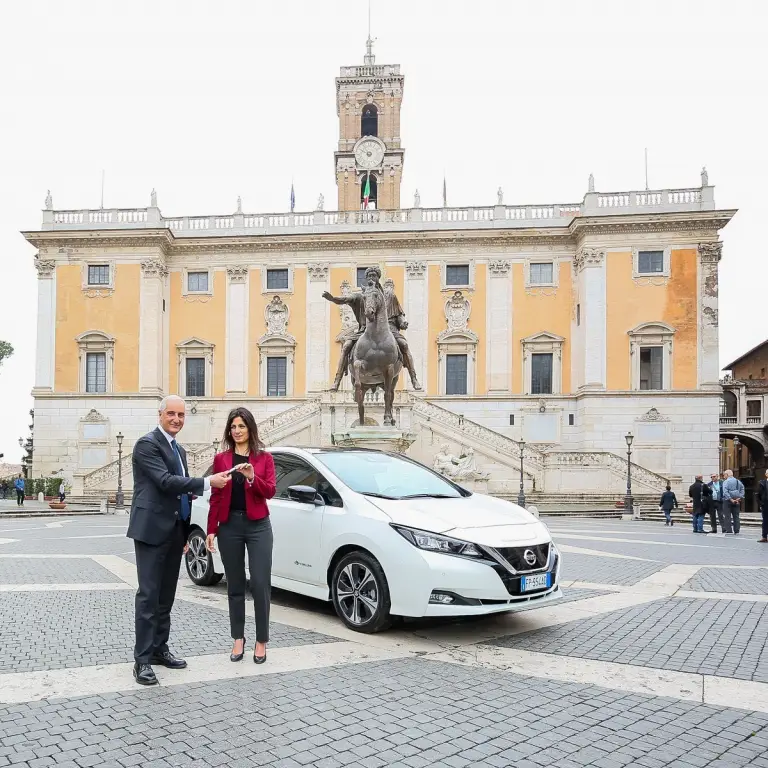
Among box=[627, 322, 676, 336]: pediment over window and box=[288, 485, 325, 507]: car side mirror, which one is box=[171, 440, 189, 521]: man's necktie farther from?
box=[627, 322, 676, 336]: pediment over window

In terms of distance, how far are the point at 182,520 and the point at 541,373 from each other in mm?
36946

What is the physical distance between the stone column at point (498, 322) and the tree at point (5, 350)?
1449 inches

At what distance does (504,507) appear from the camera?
23.3ft

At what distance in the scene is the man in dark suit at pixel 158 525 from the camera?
199 inches

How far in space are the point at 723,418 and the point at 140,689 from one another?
62671mm

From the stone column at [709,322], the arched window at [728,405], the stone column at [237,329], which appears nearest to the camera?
the stone column at [709,322]

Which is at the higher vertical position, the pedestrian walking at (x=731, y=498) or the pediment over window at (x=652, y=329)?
the pediment over window at (x=652, y=329)

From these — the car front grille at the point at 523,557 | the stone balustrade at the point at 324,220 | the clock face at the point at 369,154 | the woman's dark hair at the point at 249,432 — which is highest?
the clock face at the point at 369,154

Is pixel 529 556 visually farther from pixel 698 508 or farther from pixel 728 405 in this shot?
pixel 728 405

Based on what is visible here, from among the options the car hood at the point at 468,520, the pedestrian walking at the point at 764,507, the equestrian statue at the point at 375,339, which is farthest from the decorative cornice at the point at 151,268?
the car hood at the point at 468,520

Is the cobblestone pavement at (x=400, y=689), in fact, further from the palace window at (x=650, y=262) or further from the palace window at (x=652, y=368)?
the palace window at (x=650, y=262)

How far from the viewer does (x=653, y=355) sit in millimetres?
39156

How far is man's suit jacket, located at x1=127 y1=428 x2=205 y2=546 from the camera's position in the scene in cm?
509

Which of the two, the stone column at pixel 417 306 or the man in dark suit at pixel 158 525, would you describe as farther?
the stone column at pixel 417 306
